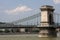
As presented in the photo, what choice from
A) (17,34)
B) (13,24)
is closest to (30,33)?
(17,34)

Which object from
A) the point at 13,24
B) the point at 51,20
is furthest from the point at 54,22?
the point at 13,24

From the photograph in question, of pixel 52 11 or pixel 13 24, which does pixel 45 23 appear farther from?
pixel 13 24

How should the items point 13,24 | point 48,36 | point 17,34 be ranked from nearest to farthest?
point 48,36 < point 13,24 < point 17,34

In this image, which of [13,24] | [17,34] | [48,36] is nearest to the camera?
[48,36]

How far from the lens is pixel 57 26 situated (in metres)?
67.1

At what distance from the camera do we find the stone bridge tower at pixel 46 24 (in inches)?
2618

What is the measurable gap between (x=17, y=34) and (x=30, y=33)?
→ 10.1 feet

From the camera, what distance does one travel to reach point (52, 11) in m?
70.0

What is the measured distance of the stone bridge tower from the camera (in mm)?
66500

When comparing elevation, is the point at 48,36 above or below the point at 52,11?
below

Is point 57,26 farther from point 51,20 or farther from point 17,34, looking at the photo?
point 17,34

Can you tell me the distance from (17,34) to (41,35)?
19.9m

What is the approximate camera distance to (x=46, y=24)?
67.3 m

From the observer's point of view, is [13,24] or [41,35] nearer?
[41,35]
